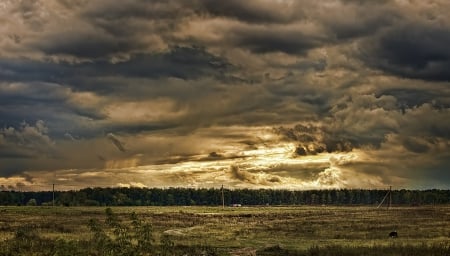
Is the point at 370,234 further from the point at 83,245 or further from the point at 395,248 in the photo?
the point at 83,245

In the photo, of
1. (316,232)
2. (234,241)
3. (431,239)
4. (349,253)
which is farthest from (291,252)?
(316,232)

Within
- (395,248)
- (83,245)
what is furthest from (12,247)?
(395,248)

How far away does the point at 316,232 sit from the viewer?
200 feet

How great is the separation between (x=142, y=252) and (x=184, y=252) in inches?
585

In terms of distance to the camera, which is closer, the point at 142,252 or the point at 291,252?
the point at 142,252

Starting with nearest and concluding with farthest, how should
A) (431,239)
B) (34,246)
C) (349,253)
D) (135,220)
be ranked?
1. (135,220)
2. (349,253)
3. (34,246)
4. (431,239)

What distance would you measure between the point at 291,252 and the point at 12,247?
1966cm

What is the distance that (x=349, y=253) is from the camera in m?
38.3

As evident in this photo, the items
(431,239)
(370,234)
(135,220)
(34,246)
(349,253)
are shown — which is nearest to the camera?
(135,220)

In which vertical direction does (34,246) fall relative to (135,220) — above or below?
below

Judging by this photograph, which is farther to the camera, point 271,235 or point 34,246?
point 271,235

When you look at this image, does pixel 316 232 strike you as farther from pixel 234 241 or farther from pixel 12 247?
pixel 12 247

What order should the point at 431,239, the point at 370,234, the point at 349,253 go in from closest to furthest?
the point at 349,253 < the point at 431,239 < the point at 370,234

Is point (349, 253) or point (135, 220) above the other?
point (135, 220)
